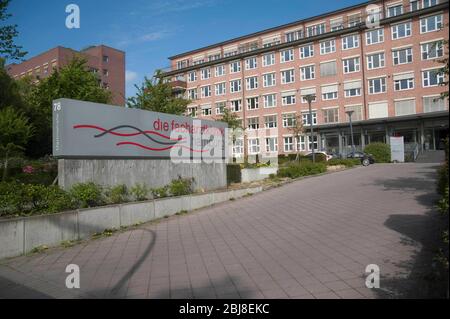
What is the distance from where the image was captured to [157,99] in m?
25.0

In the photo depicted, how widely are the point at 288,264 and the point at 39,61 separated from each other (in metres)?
71.4

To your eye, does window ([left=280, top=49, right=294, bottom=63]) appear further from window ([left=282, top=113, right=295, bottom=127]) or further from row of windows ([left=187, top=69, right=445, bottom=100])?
window ([left=282, top=113, right=295, bottom=127])

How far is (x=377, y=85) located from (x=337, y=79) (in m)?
5.08

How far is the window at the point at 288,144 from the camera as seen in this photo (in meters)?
52.0

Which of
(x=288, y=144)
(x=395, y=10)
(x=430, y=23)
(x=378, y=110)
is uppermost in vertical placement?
(x=395, y=10)

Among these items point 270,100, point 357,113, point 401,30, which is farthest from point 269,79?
point 401,30

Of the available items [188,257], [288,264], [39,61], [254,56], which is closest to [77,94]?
[188,257]

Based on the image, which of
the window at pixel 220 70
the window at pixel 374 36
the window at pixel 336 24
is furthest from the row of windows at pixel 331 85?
the window at pixel 336 24

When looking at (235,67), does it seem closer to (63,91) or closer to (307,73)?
(307,73)

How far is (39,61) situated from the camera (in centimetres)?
6594

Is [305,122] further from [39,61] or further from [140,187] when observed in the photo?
[39,61]

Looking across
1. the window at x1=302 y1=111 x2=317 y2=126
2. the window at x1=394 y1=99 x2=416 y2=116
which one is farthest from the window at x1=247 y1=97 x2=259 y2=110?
the window at x1=394 y1=99 x2=416 y2=116
